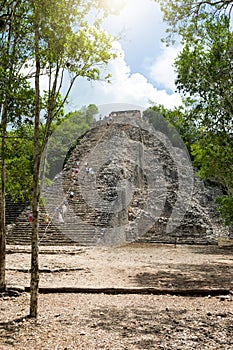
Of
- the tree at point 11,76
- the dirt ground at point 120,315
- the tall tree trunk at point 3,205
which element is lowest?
the dirt ground at point 120,315

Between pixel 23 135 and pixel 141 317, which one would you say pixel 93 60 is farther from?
pixel 141 317

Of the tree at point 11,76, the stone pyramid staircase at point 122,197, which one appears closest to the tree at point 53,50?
the tree at point 11,76

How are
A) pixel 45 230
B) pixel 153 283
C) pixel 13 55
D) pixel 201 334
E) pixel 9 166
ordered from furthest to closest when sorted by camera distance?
pixel 45 230
pixel 153 283
pixel 9 166
pixel 13 55
pixel 201 334

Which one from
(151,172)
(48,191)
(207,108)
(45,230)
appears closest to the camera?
(207,108)

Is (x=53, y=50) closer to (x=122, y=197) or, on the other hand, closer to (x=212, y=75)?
(x=212, y=75)

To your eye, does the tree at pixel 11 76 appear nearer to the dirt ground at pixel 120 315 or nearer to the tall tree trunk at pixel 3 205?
the tall tree trunk at pixel 3 205

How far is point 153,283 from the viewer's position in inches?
352

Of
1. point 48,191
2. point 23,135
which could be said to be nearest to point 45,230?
point 48,191

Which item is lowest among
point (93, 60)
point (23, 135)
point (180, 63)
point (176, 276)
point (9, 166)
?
point (176, 276)

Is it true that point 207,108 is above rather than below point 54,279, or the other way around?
above

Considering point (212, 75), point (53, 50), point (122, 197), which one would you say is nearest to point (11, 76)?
point (53, 50)

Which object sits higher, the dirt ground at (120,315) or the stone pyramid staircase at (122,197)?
the stone pyramid staircase at (122,197)

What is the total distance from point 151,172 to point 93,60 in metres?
30.4

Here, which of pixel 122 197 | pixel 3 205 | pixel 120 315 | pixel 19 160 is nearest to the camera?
pixel 120 315
